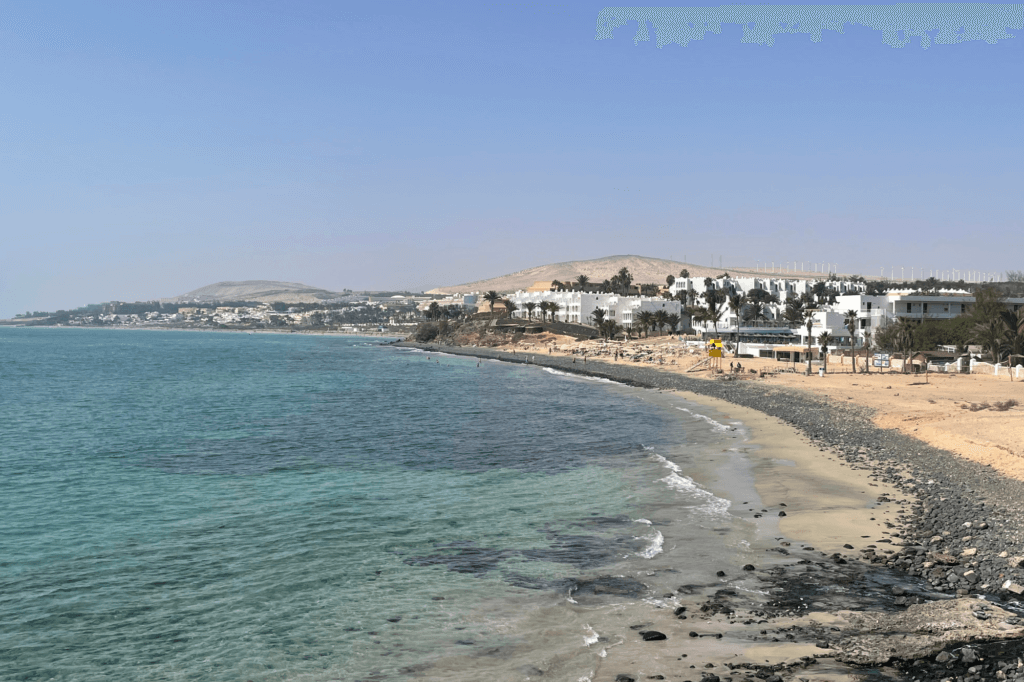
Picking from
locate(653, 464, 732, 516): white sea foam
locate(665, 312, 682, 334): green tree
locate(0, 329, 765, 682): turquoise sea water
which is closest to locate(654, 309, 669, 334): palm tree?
locate(665, 312, 682, 334): green tree

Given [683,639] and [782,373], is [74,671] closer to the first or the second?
[683,639]

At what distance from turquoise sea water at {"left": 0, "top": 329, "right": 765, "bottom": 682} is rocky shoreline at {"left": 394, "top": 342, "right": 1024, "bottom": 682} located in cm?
293

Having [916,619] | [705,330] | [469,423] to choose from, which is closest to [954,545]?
[916,619]

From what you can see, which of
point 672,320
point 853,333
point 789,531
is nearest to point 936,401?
point 789,531

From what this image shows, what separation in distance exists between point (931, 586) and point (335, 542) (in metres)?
15.3

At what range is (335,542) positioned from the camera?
811 inches

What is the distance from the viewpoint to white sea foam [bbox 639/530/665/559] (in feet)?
62.1

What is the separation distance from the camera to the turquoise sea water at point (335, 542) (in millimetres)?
13766

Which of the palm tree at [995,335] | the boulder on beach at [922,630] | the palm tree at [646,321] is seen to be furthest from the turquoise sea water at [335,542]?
the palm tree at [646,321]

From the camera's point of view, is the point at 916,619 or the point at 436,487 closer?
the point at 916,619

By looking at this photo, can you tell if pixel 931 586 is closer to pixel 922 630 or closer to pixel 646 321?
pixel 922 630

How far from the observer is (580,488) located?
27.4 m

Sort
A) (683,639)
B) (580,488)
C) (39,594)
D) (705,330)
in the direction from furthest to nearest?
(705,330) < (580,488) < (39,594) < (683,639)

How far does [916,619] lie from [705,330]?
443ft
